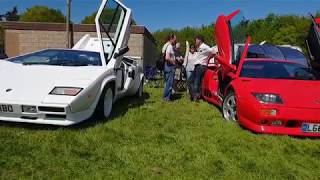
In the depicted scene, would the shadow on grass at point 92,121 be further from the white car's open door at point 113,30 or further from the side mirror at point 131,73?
the white car's open door at point 113,30

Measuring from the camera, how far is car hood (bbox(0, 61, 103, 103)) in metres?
5.25

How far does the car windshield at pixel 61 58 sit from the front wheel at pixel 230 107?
231 cm

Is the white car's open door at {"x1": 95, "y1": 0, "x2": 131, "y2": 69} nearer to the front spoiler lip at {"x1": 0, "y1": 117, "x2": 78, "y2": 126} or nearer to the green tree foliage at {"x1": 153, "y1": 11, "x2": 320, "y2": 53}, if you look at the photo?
the front spoiler lip at {"x1": 0, "y1": 117, "x2": 78, "y2": 126}

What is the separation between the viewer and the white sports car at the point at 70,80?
5.16 metres

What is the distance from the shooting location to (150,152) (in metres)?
4.59

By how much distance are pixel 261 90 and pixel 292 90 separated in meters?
0.52

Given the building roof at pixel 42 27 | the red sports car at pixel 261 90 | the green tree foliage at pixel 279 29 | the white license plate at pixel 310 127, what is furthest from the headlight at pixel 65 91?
the green tree foliage at pixel 279 29

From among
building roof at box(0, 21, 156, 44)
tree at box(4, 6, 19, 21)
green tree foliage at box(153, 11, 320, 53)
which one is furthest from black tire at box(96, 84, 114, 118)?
tree at box(4, 6, 19, 21)

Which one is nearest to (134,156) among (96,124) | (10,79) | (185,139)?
(185,139)

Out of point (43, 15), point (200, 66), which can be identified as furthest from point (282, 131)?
point (43, 15)

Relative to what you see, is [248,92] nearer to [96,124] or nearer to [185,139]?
[185,139]

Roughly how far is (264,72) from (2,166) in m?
4.68

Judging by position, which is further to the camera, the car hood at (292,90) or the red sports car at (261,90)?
the car hood at (292,90)

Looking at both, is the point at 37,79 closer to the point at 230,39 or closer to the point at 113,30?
the point at 113,30
